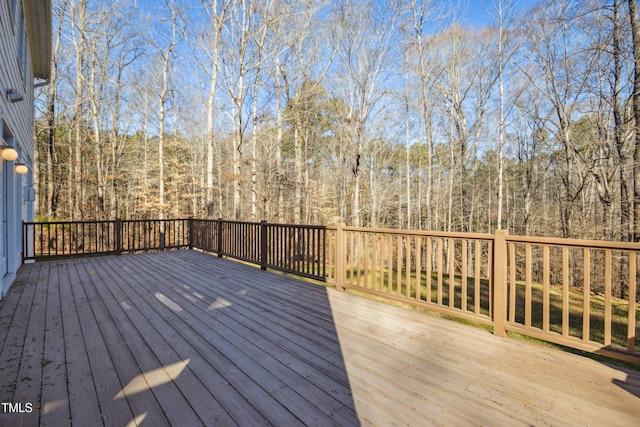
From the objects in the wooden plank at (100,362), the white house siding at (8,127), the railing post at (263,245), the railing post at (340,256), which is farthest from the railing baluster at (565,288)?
the white house siding at (8,127)

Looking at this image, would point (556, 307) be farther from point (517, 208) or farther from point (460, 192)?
point (517, 208)

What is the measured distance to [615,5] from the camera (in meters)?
6.58

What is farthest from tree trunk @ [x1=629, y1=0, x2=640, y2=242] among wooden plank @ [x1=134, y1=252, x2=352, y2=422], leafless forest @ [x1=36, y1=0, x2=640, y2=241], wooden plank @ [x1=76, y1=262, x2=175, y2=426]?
wooden plank @ [x1=76, y1=262, x2=175, y2=426]

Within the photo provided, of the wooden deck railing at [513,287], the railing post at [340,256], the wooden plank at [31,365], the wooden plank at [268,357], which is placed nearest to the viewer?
the wooden plank at [31,365]

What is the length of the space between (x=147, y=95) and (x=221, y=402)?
50.4 feet

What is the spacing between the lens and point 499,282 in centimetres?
283

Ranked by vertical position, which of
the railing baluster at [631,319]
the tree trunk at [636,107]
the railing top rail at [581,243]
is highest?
the tree trunk at [636,107]

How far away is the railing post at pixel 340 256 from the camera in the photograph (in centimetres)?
426

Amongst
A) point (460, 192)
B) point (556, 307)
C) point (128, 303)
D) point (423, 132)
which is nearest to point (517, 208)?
point (460, 192)

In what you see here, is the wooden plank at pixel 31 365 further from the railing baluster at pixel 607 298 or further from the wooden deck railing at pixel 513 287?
the railing baluster at pixel 607 298

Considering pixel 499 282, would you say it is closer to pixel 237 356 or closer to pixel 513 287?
pixel 513 287

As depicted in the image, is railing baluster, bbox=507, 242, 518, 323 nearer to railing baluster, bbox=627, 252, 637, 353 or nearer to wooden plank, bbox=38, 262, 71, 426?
railing baluster, bbox=627, 252, 637, 353

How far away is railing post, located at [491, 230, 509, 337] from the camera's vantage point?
279 centimetres

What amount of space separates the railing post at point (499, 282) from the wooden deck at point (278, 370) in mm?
142
